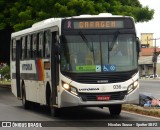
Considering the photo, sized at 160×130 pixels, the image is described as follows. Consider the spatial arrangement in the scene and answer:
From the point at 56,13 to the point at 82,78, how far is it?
20.6m

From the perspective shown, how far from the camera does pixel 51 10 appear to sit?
37188 millimetres

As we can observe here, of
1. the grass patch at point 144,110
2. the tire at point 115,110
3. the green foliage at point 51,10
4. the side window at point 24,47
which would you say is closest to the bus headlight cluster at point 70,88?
the tire at point 115,110

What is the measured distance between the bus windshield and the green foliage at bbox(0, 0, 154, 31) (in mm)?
19129

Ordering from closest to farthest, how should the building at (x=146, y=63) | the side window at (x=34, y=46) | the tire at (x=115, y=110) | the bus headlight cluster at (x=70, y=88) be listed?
1. the bus headlight cluster at (x=70, y=88)
2. the tire at (x=115, y=110)
3. the side window at (x=34, y=46)
4. the building at (x=146, y=63)

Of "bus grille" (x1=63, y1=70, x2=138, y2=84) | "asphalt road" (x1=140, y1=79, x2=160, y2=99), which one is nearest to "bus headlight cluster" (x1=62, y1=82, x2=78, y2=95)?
"bus grille" (x1=63, y1=70, x2=138, y2=84)

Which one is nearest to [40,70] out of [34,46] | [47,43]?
[34,46]

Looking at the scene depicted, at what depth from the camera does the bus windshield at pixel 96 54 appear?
16.6m

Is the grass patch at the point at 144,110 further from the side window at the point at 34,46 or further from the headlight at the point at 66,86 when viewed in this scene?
the side window at the point at 34,46

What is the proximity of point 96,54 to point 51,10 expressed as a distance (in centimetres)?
2088

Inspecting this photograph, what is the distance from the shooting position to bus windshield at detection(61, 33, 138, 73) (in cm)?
1659

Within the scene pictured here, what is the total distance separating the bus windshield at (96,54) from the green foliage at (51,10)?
1913 cm

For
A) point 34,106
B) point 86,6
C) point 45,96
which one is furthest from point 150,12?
point 45,96

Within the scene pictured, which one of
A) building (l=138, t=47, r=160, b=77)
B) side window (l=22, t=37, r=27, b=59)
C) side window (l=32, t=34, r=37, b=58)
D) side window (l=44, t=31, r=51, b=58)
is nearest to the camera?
side window (l=44, t=31, r=51, b=58)

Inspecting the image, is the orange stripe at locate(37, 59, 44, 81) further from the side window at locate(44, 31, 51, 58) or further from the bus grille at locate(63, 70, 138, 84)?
the bus grille at locate(63, 70, 138, 84)
